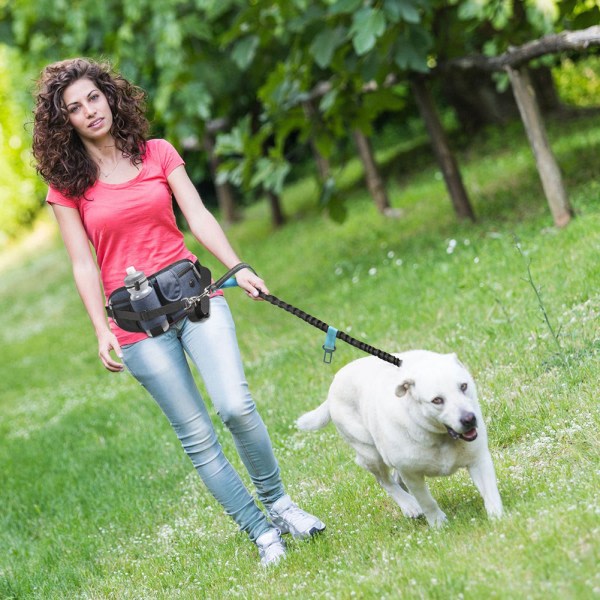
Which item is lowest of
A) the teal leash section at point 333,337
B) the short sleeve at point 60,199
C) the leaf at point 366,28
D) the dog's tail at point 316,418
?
the dog's tail at point 316,418

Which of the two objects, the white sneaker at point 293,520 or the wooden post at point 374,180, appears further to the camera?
the wooden post at point 374,180

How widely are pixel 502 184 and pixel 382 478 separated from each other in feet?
29.6

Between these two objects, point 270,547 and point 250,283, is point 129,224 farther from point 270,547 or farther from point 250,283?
point 270,547

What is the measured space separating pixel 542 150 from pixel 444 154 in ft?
→ 7.32

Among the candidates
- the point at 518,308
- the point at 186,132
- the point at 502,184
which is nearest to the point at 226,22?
the point at 186,132

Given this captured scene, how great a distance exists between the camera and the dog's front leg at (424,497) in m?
4.87

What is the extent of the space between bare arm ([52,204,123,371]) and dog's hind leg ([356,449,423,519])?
1377 millimetres

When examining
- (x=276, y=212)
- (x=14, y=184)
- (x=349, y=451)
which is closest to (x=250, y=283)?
(x=349, y=451)

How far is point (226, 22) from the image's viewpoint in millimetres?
16875

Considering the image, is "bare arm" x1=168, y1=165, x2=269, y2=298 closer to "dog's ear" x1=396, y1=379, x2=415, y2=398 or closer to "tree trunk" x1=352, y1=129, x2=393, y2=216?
"dog's ear" x1=396, y1=379, x2=415, y2=398

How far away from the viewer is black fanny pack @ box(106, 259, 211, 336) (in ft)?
17.0

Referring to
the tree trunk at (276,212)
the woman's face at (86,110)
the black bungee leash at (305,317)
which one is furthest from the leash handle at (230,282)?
the tree trunk at (276,212)

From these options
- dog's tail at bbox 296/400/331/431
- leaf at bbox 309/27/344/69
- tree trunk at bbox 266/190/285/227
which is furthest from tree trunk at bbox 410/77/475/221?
dog's tail at bbox 296/400/331/431

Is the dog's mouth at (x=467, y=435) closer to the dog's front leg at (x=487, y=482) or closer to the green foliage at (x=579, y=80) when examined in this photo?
the dog's front leg at (x=487, y=482)
